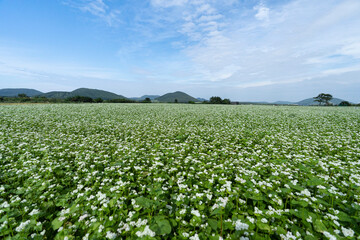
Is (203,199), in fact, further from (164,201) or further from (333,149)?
(333,149)

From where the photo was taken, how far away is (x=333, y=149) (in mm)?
6828

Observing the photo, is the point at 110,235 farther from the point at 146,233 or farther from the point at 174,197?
the point at 174,197

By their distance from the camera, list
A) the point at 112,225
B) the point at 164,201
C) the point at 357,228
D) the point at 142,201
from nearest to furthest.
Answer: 1. the point at 357,228
2. the point at 112,225
3. the point at 142,201
4. the point at 164,201

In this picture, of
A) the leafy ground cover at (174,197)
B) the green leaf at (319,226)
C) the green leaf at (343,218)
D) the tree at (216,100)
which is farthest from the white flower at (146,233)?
the tree at (216,100)

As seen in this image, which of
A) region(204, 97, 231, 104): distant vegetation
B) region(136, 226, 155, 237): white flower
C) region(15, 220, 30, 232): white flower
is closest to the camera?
region(136, 226, 155, 237): white flower

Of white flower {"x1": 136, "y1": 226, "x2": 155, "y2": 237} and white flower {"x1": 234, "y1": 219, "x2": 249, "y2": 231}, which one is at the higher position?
white flower {"x1": 234, "y1": 219, "x2": 249, "y2": 231}

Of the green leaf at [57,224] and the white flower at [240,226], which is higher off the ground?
the white flower at [240,226]

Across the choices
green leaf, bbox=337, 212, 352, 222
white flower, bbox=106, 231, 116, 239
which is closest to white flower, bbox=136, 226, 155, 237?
white flower, bbox=106, 231, 116, 239

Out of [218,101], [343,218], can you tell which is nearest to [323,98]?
[218,101]

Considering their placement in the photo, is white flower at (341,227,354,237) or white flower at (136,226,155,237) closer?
white flower at (341,227,354,237)

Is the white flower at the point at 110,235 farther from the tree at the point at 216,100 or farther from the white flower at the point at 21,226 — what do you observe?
the tree at the point at 216,100

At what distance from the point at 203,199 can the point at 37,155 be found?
7284mm

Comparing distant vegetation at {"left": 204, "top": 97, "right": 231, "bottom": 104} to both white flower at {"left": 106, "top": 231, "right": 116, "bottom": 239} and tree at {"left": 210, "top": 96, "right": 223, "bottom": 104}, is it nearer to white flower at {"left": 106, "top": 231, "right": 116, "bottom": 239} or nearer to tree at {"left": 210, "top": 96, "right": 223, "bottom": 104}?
tree at {"left": 210, "top": 96, "right": 223, "bottom": 104}

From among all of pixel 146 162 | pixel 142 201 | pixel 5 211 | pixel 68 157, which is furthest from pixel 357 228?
pixel 68 157
